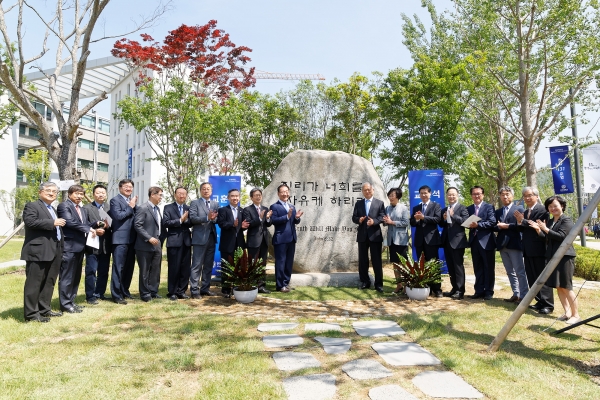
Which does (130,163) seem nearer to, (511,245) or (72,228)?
(72,228)

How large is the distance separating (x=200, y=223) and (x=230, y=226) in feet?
1.53

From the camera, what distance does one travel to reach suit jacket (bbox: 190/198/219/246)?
609cm

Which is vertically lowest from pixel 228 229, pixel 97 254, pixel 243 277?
pixel 243 277

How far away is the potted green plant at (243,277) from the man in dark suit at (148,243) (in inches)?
41.0

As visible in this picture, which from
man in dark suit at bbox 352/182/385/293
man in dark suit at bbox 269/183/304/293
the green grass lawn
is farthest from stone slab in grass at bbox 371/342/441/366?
man in dark suit at bbox 269/183/304/293

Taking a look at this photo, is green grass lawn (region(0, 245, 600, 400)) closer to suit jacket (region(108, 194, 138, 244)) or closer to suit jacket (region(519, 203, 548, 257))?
suit jacket (region(519, 203, 548, 257))

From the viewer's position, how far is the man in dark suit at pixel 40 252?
4.57 metres

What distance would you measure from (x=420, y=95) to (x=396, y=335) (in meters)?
7.81

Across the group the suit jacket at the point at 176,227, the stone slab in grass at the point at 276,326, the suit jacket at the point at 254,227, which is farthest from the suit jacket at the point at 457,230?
the suit jacket at the point at 176,227

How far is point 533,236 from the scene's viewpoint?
541 centimetres

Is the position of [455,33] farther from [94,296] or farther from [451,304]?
[94,296]

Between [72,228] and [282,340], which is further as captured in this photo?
[72,228]

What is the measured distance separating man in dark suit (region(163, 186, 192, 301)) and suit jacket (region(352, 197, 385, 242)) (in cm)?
274

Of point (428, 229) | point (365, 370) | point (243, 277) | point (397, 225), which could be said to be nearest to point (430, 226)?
point (428, 229)
